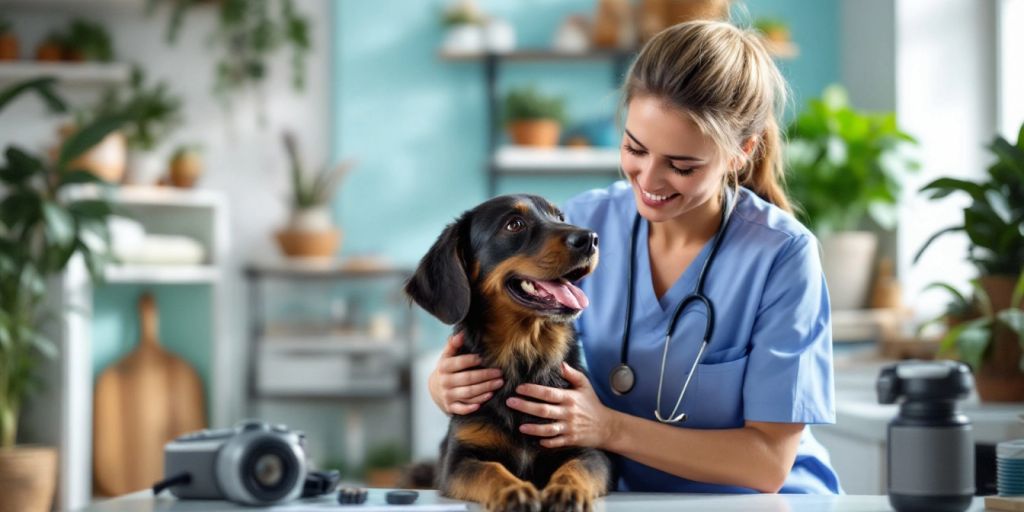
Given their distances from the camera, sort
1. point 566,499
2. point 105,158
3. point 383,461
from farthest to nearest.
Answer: point 383,461, point 105,158, point 566,499

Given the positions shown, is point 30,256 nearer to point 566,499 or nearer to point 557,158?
point 557,158

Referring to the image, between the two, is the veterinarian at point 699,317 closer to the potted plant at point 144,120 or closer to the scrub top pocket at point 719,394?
the scrub top pocket at point 719,394

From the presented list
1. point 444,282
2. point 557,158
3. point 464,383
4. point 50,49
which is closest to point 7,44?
point 50,49

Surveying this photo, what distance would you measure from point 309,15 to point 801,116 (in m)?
2.37

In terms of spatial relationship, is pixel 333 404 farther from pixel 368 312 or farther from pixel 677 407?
pixel 677 407

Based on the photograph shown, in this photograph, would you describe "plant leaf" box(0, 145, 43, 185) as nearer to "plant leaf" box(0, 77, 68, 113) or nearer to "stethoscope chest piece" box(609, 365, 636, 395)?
"plant leaf" box(0, 77, 68, 113)

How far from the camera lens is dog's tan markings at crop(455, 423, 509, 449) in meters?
1.49

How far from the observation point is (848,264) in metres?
4.45

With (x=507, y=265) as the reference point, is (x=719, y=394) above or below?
below

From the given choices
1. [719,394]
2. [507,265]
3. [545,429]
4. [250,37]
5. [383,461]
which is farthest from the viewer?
[250,37]

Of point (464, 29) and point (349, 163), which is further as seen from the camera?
point (349, 163)

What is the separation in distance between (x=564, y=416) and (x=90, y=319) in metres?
3.81

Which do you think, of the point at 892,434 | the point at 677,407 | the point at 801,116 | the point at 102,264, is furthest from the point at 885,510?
the point at 801,116

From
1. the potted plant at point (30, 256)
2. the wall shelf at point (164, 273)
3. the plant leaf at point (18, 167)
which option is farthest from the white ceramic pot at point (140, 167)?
the plant leaf at point (18, 167)
